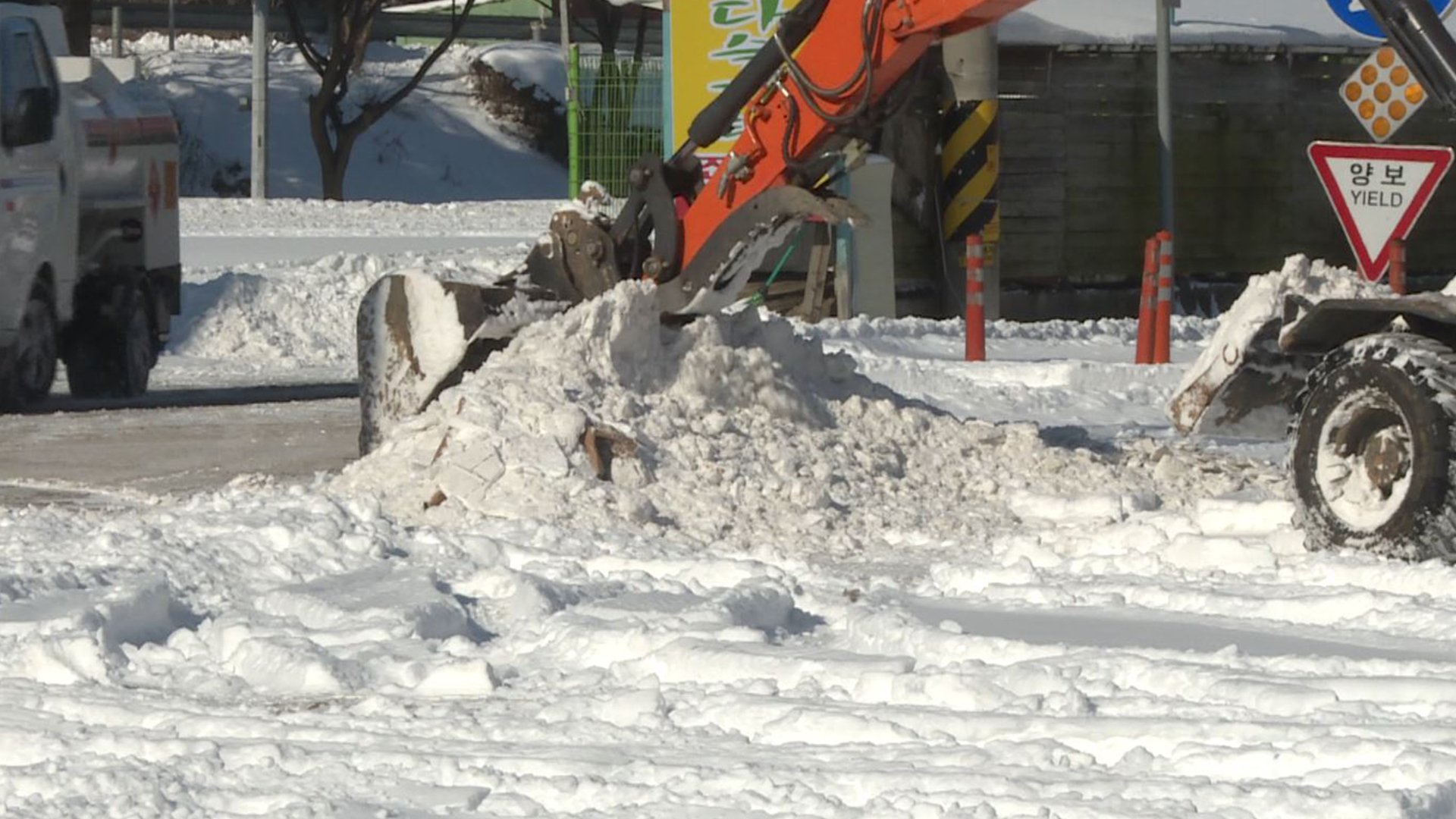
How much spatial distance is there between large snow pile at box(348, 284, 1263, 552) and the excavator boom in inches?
11.6

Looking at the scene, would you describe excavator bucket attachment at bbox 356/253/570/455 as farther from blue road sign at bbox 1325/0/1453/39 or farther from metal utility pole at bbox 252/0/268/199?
metal utility pole at bbox 252/0/268/199

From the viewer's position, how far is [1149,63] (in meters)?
19.0

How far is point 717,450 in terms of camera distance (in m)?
9.17

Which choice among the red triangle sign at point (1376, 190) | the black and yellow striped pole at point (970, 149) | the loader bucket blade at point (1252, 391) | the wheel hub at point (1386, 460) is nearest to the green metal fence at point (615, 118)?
the black and yellow striped pole at point (970, 149)

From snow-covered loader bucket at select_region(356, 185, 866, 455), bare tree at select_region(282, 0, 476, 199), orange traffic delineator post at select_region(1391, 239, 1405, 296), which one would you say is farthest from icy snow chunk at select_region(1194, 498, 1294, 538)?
bare tree at select_region(282, 0, 476, 199)

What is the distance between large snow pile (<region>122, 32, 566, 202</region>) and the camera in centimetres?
4162

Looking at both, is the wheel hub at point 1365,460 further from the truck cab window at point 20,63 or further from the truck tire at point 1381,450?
the truck cab window at point 20,63

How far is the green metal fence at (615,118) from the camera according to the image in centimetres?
2252

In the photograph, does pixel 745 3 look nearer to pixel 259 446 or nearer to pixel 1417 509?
pixel 259 446

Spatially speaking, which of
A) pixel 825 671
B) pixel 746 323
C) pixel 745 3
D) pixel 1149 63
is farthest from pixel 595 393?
pixel 1149 63

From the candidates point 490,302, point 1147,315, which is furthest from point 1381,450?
point 1147,315

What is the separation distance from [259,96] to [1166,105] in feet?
50.5

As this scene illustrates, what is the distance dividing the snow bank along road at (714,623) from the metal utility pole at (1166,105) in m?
6.93

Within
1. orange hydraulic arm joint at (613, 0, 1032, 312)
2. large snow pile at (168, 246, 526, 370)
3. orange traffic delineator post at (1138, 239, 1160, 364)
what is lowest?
large snow pile at (168, 246, 526, 370)
